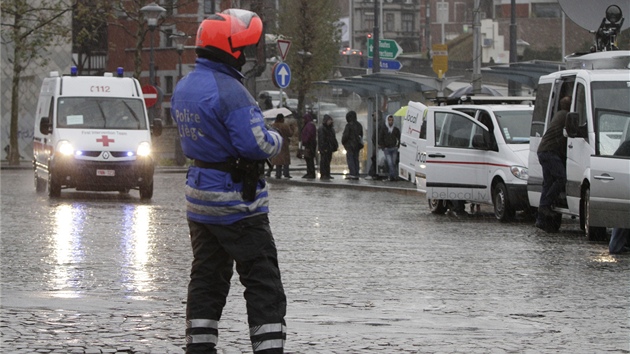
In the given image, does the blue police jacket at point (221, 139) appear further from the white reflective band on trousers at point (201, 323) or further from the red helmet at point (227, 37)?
the white reflective band on trousers at point (201, 323)

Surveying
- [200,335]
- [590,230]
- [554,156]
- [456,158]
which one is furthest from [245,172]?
[456,158]

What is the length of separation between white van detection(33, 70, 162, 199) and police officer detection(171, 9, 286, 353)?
18232 millimetres

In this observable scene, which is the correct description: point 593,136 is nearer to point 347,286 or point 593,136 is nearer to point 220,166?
point 347,286

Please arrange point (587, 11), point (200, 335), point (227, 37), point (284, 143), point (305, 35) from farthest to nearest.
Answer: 1. point (305, 35)
2. point (284, 143)
3. point (587, 11)
4. point (227, 37)
5. point (200, 335)

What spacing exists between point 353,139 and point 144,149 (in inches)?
412

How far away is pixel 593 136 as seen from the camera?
16219 mm

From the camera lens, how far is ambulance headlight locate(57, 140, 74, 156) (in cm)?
2502

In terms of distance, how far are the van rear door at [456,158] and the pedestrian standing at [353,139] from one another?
12.5 meters

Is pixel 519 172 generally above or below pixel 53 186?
above

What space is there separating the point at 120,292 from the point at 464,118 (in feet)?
39.2

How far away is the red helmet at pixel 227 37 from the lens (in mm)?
6926

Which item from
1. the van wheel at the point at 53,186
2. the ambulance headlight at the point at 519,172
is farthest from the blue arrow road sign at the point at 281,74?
the ambulance headlight at the point at 519,172

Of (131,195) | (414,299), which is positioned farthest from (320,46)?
(414,299)

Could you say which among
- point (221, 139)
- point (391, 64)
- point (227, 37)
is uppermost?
point (391, 64)
